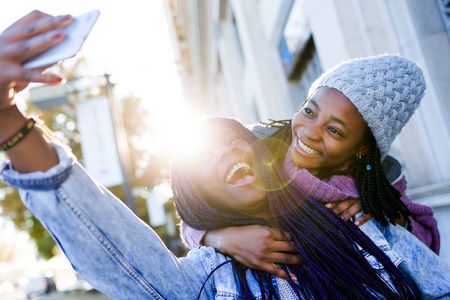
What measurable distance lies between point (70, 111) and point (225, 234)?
1804 cm

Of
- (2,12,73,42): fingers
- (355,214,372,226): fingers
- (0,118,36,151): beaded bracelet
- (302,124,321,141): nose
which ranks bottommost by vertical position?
(355,214,372,226): fingers

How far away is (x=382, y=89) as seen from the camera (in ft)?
6.75

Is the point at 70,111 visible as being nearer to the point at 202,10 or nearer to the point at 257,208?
the point at 202,10

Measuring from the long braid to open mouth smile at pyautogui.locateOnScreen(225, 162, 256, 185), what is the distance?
579mm

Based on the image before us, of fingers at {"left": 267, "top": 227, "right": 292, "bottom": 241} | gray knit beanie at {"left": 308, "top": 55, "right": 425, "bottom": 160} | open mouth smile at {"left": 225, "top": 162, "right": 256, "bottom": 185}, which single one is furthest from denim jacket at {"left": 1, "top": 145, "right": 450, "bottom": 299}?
gray knit beanie at {"left": 308, "top": 55, "right": 425, "bottom": 160}

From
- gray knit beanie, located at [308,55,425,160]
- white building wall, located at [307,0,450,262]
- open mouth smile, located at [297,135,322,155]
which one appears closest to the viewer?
gray knit beanie, located at [308,55,425,160]

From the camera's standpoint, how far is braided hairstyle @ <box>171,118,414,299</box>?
1.69 m

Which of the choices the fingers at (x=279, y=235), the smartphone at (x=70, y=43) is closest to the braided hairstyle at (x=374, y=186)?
the fingers at (x=279, y=235)

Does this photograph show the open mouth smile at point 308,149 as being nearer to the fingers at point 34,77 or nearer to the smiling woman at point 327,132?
the smiling woman at point 327,132

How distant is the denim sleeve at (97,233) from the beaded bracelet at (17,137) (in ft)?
0.24

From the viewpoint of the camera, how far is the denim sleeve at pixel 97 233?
1.09m

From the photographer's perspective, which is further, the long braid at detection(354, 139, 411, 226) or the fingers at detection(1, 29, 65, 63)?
the long braid at detection(354, 139, 411, 226)

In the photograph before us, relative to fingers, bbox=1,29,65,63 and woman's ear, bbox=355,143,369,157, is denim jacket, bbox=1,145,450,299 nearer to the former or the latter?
fingers, bbox=1,29,65,63

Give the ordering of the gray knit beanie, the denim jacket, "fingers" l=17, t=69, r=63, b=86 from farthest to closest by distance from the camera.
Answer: the gray knit beanie < the denim jacket < "fingers" l=17, t=69, r=63, b=86
